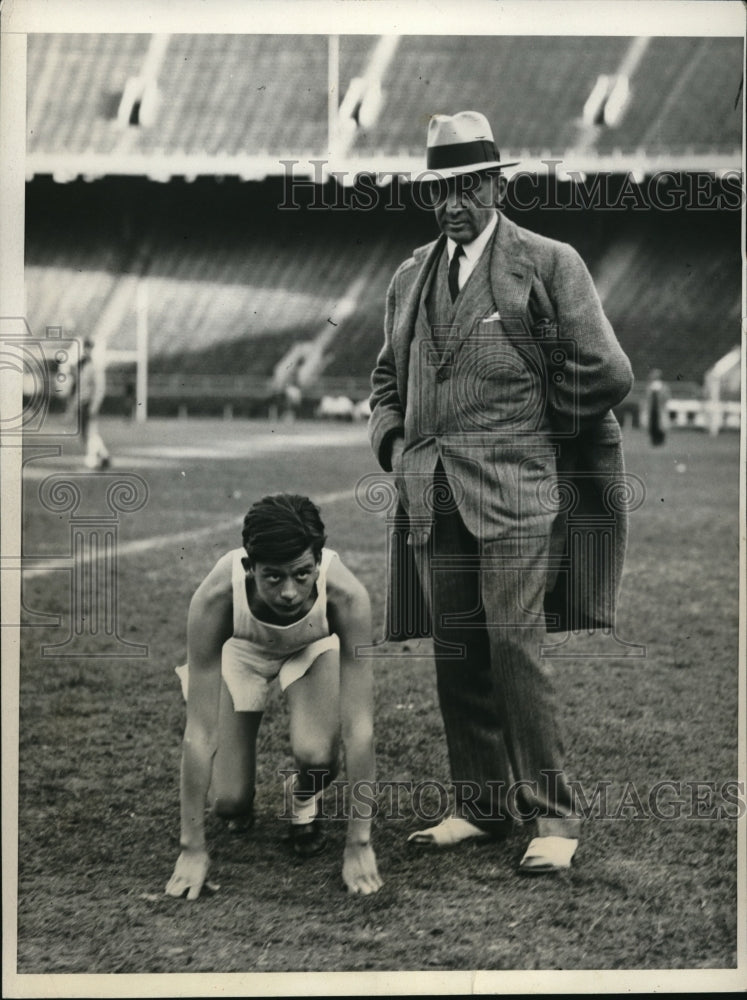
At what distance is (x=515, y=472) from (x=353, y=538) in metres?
0.56

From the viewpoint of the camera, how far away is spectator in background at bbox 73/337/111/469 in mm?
3676

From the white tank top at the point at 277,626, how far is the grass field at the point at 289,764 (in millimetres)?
132

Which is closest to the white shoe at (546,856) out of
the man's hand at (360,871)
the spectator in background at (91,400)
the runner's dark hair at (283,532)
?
the man's hand at (360,871)

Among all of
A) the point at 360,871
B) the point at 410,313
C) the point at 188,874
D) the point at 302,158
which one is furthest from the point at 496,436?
the point at 188,874

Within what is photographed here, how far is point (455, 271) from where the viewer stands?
3.47m

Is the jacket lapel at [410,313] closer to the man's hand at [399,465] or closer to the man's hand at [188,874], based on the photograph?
the man's hand at [399,465]

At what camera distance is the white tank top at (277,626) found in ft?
11.5

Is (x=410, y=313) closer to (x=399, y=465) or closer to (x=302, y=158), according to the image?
(x=399, y=465)

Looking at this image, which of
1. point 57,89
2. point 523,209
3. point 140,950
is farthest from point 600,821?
point 57,89

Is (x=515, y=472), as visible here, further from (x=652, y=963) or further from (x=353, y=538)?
(x=652, y=963)

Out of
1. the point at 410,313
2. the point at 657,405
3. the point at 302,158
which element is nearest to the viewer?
the point at 410,313

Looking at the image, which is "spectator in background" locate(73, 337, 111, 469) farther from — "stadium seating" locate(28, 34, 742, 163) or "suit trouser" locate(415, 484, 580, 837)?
"suit trouser" locate(415, 484, 580, 837)

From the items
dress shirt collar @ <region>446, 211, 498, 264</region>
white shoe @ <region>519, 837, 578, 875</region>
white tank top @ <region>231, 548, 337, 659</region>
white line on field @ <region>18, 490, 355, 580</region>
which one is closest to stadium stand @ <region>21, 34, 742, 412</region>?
dress shirt collar @ <region>446, 211, 498, 264</region>

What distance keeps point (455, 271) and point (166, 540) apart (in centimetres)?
112
